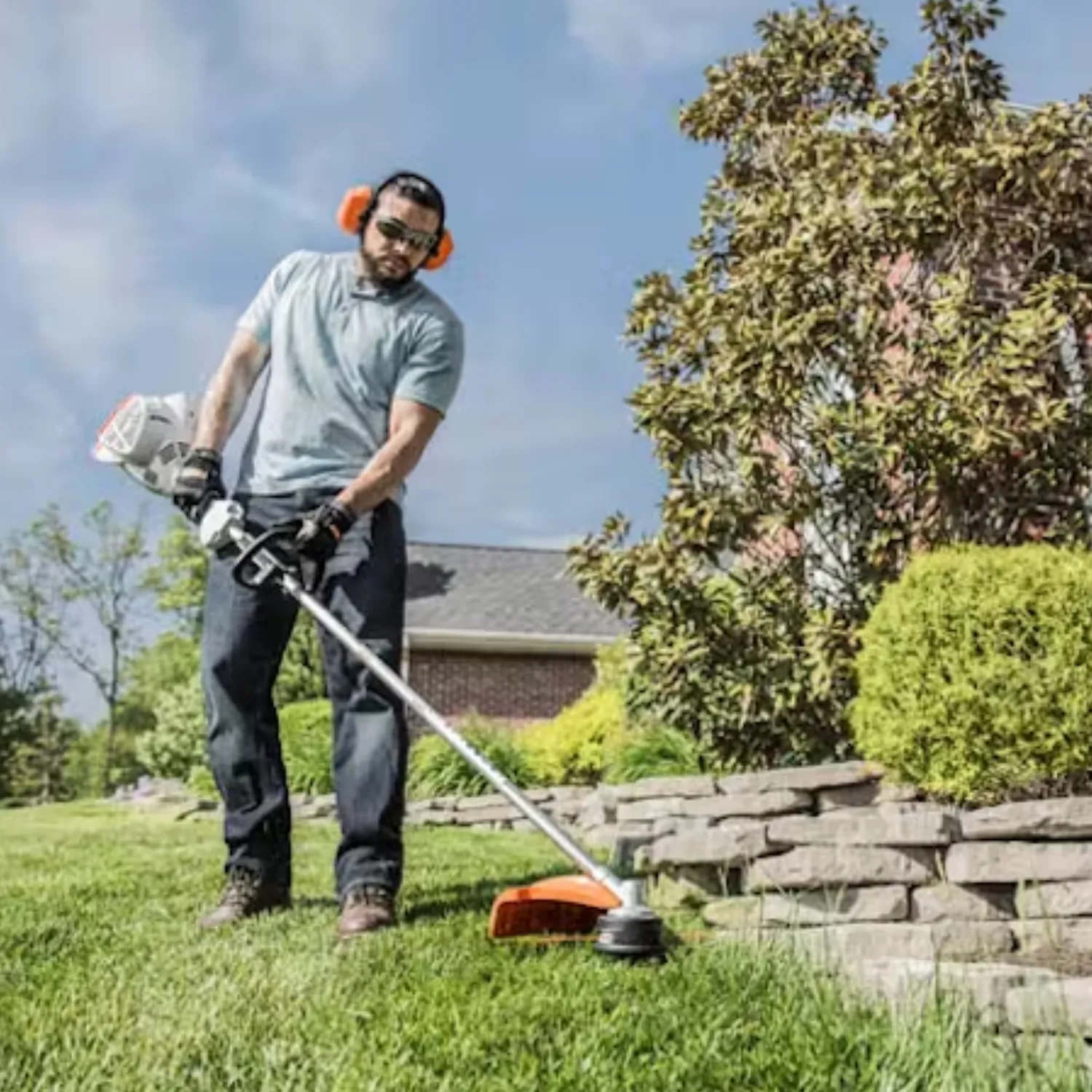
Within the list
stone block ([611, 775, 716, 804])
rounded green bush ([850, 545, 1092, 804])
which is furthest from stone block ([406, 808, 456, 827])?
rounded green bush ([850, 545, 1092, 804])

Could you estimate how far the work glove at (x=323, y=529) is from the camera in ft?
13.2

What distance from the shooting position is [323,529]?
13.2 ft

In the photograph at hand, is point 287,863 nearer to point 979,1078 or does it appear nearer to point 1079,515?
point 979,1078

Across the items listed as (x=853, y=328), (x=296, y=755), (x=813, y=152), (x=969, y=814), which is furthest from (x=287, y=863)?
(x=296, y=755)

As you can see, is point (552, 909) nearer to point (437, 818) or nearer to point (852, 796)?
point (852, 796)

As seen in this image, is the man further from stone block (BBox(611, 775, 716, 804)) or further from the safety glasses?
stone block (BBox(611, 775, 716, 804))

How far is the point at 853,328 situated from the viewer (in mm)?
6832

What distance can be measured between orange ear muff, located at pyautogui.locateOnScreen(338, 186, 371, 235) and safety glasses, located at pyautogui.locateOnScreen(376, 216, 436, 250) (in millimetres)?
181

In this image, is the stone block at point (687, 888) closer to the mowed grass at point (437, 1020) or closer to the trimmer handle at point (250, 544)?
the mowed grass at point (437, 1020)

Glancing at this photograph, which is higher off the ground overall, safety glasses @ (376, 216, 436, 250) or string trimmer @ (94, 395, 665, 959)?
safety glasses @ (376, 216, 436, 250)

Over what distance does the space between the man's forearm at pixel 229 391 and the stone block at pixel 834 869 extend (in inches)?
81.6

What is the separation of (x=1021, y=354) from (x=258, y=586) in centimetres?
358

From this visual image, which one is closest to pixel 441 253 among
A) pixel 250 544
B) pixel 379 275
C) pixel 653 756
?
pixel 379 275

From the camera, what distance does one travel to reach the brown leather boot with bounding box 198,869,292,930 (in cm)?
416
